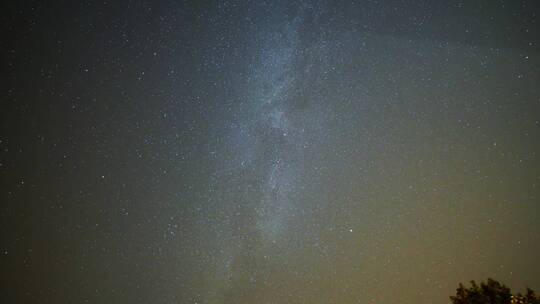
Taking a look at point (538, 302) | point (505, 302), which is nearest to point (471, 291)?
point (505, 302)

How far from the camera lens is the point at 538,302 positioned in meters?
12.8

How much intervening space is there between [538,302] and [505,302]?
0.93 metres

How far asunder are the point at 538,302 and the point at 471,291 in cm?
184

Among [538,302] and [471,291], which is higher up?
[471,291]

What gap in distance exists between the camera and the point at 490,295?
43.2 ft

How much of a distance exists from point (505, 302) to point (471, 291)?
0.98 metres

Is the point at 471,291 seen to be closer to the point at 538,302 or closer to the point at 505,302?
the point at 505,302

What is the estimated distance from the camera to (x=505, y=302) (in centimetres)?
1290

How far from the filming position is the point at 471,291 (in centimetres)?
1350

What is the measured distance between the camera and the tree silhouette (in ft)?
42.3

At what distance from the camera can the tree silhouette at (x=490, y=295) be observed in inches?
508
